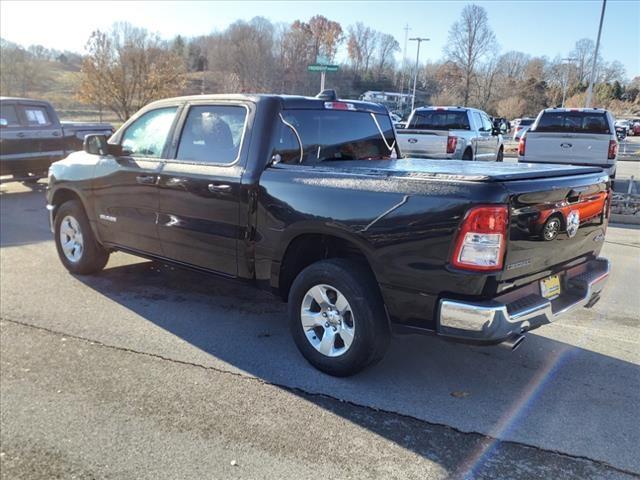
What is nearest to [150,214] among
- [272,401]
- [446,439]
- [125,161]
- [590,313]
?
[125,161]

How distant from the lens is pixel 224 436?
10.2 feet

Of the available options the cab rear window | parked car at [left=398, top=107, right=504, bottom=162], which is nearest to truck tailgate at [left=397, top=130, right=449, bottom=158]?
parked car at [left=398, top=107, right=504, bottom=162]

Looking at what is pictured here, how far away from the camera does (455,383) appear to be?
376 centimetres

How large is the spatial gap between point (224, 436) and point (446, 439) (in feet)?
4.04

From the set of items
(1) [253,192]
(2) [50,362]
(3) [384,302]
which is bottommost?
(2) [50,362]

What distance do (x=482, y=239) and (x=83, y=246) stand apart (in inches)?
177

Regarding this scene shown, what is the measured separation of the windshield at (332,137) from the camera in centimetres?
428

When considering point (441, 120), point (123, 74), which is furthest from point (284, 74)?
point (441, 120)

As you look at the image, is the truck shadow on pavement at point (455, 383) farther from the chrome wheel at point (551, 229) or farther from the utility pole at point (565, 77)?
the utility pole at point (565, 77)

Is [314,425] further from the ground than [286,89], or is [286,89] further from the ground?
[286,89]

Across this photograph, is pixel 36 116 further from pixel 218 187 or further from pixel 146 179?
pixel 218 187

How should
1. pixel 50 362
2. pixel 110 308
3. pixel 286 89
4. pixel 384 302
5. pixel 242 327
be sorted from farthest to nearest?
pixel 286 89 < pixel 110 308 < pixel 242 327 < pixel 50 362 < pixel 384 302

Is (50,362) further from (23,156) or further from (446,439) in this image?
(23,156)

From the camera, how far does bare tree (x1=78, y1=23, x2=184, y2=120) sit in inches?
1163
